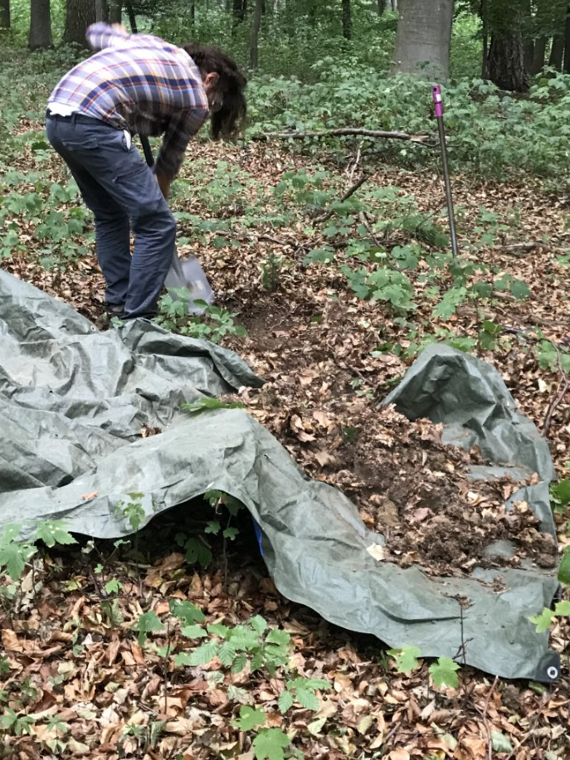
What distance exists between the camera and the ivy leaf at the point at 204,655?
177 cm

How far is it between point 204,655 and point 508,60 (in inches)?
524

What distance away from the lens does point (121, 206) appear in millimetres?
3672

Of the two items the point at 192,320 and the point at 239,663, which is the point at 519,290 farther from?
the point at 239,663

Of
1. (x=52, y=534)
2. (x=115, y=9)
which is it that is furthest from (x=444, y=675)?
(x=115, y=9)

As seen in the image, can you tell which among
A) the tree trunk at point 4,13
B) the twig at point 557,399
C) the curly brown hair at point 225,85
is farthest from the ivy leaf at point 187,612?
the tree trunk at point 4,13

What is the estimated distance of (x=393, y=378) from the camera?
353 cm

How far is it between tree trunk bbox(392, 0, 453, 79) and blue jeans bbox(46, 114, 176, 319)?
732 cm

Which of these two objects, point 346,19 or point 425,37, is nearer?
point 425,37

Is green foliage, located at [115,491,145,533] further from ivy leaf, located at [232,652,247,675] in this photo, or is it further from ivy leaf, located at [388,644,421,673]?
ivy leaf, located at [388,644,421,673]

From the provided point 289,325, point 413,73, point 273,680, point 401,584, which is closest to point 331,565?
point 401,584

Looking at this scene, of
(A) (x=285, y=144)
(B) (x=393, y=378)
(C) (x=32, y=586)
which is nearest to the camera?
(C) (x=32, y=586)

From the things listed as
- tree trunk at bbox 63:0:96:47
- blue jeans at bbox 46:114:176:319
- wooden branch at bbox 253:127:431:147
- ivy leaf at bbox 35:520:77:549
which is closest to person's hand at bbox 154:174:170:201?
blue jeans at bbox 46:114:176:319

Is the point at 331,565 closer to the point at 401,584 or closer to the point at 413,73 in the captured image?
the point at 401,584

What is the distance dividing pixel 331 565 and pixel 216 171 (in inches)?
214
